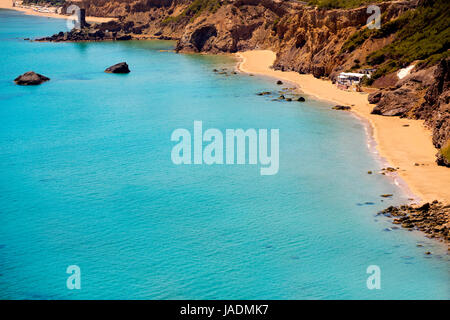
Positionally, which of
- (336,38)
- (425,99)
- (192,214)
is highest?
(336,38)

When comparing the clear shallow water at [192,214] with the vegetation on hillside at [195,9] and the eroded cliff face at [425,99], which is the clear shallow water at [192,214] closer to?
the eroded cliff face at [425,99]

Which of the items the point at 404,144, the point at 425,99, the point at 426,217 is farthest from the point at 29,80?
the point at 426,217

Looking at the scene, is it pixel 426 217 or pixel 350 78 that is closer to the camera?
pixel 426 217

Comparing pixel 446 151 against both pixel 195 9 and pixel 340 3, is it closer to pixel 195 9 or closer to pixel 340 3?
pixel 340 3

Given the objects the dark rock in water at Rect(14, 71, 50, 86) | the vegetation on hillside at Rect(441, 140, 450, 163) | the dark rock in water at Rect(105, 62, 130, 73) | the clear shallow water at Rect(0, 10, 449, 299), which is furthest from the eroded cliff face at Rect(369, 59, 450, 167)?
the dark rock in water at Rect(14, 71, 50, 86)

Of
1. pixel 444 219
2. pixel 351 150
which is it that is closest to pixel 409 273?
pixel 444 219

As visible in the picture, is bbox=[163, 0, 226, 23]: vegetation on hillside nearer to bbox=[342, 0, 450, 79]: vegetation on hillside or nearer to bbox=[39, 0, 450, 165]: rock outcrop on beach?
bbox=[39, 0, 450, 165]: rock outcrop on beach

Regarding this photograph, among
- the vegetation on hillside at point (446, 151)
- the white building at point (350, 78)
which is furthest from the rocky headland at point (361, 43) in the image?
the white building at point (350, 78)
